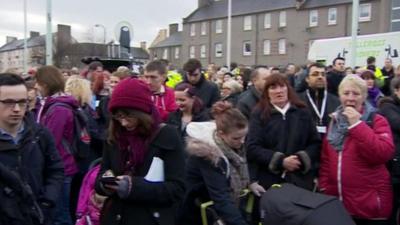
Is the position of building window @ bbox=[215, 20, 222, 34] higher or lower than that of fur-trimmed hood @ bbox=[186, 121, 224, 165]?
higher

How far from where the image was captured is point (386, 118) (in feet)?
15.8

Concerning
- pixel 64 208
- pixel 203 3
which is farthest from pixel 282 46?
pixel 64 208

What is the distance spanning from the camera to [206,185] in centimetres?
346

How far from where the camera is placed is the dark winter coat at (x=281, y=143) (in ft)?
15.0

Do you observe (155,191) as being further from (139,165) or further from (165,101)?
(165,101)

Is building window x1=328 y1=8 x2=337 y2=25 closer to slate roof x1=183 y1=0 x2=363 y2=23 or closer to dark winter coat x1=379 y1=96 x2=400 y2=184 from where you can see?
slate roof x1=183 y1=0 x2=363 y2=23

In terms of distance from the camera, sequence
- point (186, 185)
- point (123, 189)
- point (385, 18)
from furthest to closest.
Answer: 1. point (385, 18)
2. point (186, 185)
3. point (123, 189)

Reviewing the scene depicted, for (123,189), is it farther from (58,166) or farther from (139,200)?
(58,166)

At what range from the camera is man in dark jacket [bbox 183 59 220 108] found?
6.82 m

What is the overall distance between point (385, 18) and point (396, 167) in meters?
42.1

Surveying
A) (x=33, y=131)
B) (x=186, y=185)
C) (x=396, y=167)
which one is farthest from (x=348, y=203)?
(x=33, y=131)

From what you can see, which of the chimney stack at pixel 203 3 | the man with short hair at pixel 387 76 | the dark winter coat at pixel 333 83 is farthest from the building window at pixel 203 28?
the dark winter coat at pixel 333 83

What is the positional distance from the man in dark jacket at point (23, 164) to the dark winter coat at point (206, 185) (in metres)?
1.03

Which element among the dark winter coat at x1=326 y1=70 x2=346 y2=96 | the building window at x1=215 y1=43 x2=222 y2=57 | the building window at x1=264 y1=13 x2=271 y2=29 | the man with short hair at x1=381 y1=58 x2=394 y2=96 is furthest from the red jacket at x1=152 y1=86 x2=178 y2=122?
the building window at x1=215 y1=43 x2=222 y2=57
